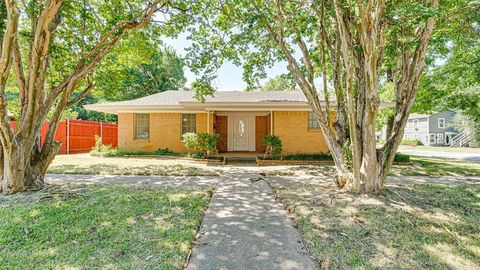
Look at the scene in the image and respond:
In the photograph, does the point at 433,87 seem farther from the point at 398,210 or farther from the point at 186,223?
the point at 186,223

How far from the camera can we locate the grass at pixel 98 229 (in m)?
2.54

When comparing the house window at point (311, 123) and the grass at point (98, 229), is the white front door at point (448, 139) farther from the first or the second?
the grass at point (98, 229)

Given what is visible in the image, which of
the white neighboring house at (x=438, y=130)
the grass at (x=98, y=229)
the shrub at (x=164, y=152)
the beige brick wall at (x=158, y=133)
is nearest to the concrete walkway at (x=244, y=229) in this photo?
the grass at (x=98, y=229)

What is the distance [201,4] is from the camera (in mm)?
6910

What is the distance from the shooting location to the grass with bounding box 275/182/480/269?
2.63 metres

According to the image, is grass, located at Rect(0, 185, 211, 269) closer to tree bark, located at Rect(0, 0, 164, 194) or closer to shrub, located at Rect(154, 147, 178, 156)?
tree bark, located at Rect(0, 0, 164, 194)

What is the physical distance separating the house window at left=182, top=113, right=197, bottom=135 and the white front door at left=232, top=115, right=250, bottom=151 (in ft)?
8.21

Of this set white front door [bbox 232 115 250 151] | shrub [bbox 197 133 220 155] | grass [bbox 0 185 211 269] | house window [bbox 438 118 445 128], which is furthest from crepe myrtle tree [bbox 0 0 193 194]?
house window [bbox 438 118 445 128]

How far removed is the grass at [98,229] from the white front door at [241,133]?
8.91 m

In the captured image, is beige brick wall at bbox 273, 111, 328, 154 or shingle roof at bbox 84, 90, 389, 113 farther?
beige brick wall at bbox 273, 111, 328, 154

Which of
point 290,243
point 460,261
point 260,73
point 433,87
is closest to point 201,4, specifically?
point 260,73

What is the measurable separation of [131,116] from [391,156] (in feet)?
40.9

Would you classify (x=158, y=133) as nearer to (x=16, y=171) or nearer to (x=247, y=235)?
(x=16, y=171)

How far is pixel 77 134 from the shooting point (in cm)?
1476
